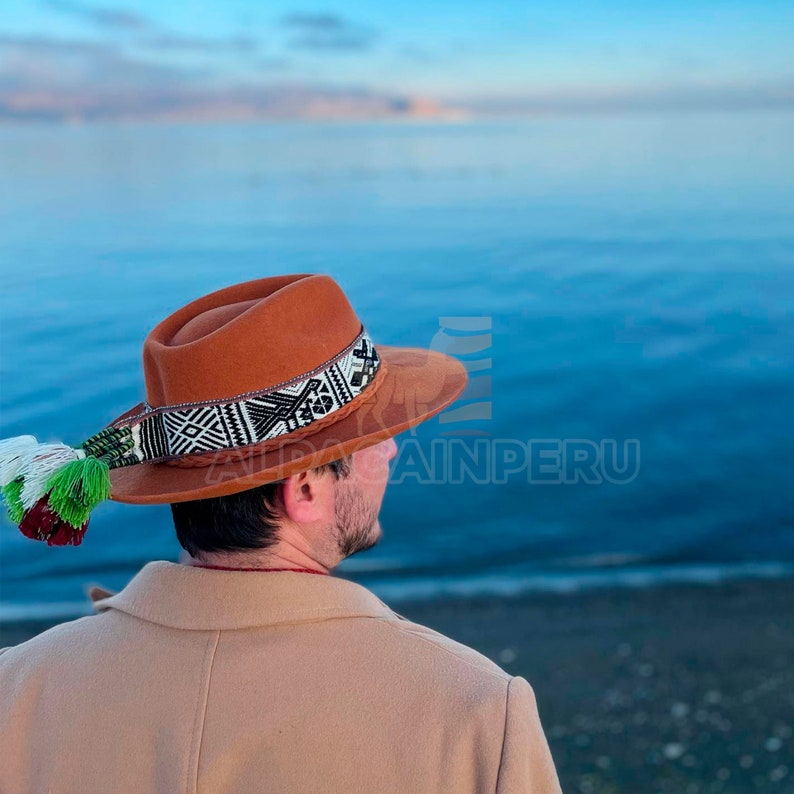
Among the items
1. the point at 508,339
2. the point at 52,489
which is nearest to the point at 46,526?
the point at 52,489

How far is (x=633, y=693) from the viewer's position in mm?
3047

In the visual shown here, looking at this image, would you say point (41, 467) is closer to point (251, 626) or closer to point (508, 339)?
point (251, 626)

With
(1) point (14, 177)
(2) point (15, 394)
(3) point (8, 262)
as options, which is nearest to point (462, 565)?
(2) point (15, 394)

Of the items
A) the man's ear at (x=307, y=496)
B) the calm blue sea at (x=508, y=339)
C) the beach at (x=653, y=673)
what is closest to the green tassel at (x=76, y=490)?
the man's ear at (x=307, y=496)

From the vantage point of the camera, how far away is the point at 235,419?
132cm

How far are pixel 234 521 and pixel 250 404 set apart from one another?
0.60 feet

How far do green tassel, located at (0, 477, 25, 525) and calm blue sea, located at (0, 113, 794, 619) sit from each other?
119 inches

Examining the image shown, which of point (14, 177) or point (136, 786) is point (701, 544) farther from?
point (14, 177)

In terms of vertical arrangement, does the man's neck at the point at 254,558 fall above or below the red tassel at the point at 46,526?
below

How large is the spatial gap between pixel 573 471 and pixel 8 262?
873cm

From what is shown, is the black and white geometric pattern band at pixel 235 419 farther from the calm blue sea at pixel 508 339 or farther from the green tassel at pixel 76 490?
the calm blue sea at pixel 508 339

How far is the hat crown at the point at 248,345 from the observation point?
4.33 ft

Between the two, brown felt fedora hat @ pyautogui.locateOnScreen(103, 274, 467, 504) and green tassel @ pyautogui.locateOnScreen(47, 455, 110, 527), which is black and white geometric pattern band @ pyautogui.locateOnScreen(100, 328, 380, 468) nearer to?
brown felt fedora hat @ pyautogui.locateOnScreen(103, 274, 467, 504)

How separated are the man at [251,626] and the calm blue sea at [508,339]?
113 inches
